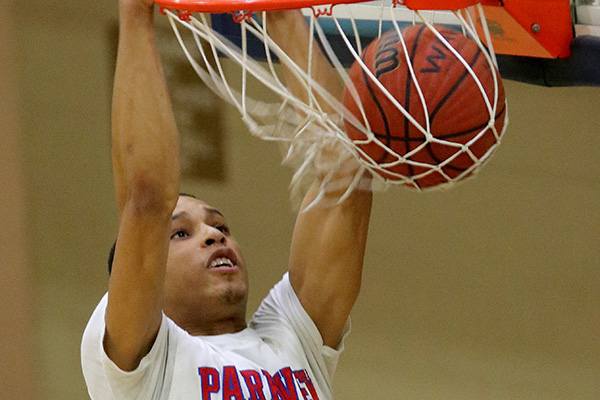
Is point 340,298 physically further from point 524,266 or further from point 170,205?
point 524,266

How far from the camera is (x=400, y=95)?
145 centimetres

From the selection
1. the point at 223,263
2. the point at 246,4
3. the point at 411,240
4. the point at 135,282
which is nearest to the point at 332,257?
the point at 223,263

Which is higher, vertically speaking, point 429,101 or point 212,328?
point 429,101

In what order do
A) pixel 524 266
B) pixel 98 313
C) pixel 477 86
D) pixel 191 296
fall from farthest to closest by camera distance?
pixel 524 266 → pixel 191 296 → pixel 98 313 → pixel 477 86

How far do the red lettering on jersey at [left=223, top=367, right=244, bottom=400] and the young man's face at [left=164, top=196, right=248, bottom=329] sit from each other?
0.18m

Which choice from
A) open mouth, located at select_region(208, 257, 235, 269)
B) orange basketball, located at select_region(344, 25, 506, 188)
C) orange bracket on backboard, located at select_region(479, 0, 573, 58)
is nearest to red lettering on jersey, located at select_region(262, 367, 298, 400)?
open mouth, located at select_region(208, 257, 235, 269)

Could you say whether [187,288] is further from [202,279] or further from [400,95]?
[400,95]

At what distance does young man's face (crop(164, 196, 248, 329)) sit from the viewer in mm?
1852

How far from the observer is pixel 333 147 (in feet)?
5.74

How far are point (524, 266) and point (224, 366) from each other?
1680mm

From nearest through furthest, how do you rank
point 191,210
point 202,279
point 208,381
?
point 208,381, point 202,279, point 191,210

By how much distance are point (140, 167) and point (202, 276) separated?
43cm

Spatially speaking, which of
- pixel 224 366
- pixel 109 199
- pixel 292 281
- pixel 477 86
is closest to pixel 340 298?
pixel 292 281

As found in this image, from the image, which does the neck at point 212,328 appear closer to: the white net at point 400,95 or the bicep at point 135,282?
the bicep at point 135,282
